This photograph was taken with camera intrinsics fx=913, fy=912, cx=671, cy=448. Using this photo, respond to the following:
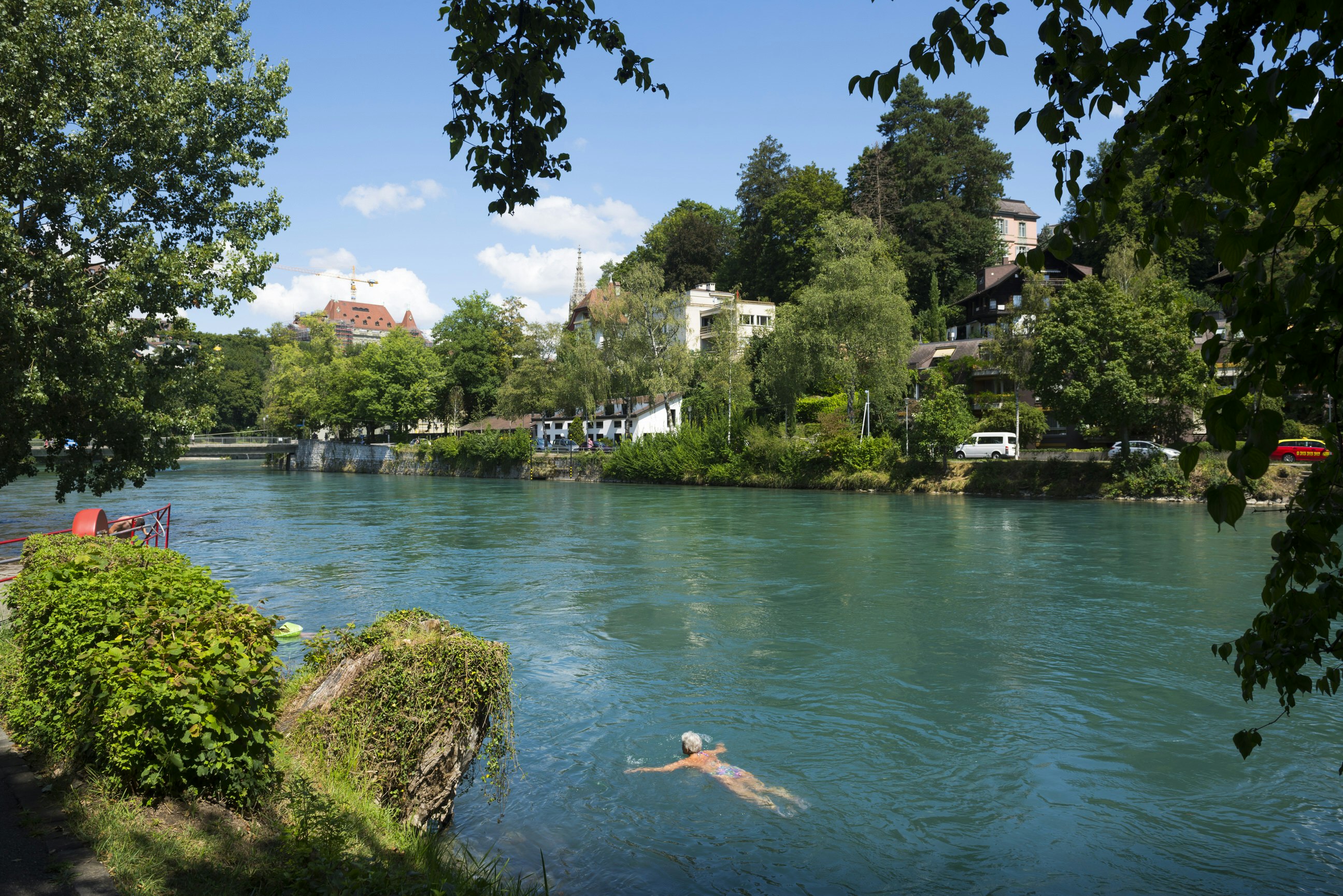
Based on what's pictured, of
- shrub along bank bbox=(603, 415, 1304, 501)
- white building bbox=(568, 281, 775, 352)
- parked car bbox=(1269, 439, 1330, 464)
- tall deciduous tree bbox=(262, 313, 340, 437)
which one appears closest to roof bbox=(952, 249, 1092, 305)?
white building bbox=(568, 281, 775, 352)

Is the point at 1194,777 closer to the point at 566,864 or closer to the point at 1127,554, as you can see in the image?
the point at 566,864

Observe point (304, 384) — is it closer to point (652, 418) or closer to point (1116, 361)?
point (652, 418)

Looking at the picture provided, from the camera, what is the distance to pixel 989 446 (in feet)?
180

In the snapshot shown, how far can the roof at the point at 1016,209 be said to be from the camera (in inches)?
4122

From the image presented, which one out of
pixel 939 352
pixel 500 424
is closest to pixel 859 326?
pixel 939 352

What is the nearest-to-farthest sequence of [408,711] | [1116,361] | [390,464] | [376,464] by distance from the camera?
[408,711] < [1116,361] < [390,464] < [376,464]

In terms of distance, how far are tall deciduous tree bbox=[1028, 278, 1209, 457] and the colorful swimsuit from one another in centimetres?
3750

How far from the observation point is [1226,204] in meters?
2.93

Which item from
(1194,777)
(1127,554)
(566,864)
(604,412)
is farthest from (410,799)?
(604,412)

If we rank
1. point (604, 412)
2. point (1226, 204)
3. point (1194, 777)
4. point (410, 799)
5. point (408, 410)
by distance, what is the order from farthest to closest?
point (408, 410) < point (604, 412) < point (1194, 777) < point (410, 799) < point (1226, 204)

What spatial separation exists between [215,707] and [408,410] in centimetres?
9117

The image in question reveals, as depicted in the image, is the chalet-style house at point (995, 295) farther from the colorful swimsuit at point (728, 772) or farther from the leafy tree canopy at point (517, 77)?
the leafy tree canopy at point (517, 77)

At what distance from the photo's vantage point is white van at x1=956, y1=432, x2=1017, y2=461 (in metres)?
54.2

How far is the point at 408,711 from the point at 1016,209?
370 feet
